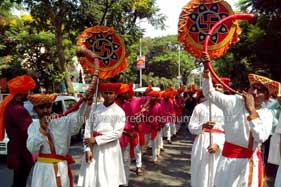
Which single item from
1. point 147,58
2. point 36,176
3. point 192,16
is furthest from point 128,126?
point 147,58

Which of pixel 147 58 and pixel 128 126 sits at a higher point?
pixel 147 58

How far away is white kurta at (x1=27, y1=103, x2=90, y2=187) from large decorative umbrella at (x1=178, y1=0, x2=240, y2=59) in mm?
1826

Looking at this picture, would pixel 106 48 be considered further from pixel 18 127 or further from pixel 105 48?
pixel 18 127

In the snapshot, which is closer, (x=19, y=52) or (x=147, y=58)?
(x=19, y=52)

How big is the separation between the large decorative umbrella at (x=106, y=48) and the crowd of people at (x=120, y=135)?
1.08ft

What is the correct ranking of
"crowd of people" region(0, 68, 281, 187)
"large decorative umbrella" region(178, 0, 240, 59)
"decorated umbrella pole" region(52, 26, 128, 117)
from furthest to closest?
"decorated umbrella pole" region(52, 26, 128, 117), "large decorative umbrella" region(178, 0, 240, 59), "crowd of people" region(0, 68, 281, 187)

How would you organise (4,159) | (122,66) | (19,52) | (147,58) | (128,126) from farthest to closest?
(147,58) < (19,52) < (4,159) < (128,126) < (122,66)

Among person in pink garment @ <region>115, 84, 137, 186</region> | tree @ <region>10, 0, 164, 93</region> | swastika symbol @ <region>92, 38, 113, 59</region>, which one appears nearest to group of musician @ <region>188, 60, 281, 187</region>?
swastika symbol @ <region>92, 38, 113, 59</region>

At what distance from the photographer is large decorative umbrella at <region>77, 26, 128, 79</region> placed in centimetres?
641

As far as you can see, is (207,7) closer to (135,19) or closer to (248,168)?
(248,168)

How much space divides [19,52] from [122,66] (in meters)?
18.8

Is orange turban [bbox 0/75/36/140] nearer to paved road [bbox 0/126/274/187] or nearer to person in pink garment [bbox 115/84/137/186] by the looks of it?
person in pink garment [bbox 115/84/137/186]

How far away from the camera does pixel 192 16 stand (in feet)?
18.2

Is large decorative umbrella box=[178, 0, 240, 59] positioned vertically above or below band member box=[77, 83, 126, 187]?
above
